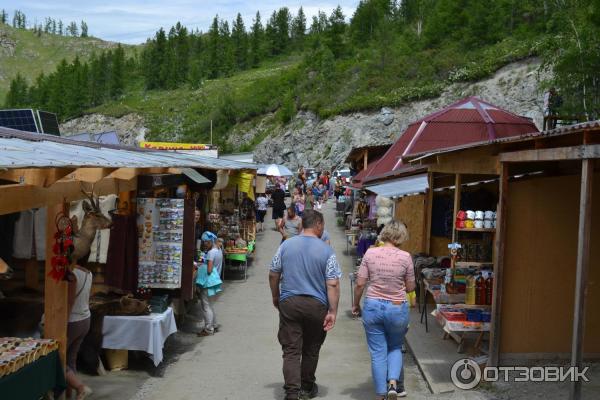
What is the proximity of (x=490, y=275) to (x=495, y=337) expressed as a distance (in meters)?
0.88

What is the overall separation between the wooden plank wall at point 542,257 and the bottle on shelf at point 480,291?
23.3 inches

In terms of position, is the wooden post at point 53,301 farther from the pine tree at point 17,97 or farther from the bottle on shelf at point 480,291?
the pine tree at point 17,97

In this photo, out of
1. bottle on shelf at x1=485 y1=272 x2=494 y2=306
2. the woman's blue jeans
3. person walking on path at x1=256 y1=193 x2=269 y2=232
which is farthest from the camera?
person walking on path at x1=256 y1=193 x2=269 y2=232

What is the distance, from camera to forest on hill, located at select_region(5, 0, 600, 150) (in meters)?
20.9

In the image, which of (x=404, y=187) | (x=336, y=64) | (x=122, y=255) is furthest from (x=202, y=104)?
(x=122, y=255)

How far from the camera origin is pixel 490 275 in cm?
775

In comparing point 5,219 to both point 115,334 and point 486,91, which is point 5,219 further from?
point 486,91

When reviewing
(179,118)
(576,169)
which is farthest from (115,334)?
(179,118)

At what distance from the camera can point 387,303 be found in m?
6.07

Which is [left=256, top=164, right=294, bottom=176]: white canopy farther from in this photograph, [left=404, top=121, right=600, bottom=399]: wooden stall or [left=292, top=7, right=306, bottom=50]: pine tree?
[left=292, top=7, right=306, bottom=50]: pine tree

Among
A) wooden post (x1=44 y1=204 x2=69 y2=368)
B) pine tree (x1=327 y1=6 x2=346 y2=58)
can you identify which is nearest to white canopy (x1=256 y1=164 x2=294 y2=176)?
wooden post (x1=44 y1=204 x2=69 y2=368)

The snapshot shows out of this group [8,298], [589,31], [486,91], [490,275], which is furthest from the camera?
[486,91]

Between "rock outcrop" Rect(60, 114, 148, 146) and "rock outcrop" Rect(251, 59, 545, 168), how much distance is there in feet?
88.9

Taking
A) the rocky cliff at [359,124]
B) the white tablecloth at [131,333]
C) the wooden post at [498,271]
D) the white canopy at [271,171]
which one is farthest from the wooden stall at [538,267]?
the rocky cliff at [359,124]
